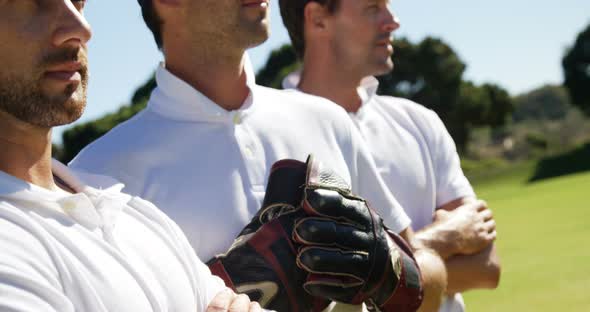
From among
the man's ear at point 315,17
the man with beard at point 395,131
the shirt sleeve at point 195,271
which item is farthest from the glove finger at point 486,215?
the shirt sleeve at point 195,271

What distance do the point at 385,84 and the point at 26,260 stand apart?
5671cm

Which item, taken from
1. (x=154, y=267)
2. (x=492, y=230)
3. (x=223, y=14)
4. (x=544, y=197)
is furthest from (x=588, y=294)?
(x=544, y=197)

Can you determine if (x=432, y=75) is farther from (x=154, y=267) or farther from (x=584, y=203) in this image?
(x=154, y=267)

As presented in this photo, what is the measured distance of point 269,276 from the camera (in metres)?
2.07

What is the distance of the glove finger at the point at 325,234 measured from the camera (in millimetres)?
2045

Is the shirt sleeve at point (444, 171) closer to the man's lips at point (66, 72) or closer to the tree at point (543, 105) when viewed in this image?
the man's lips at point (66, 72)

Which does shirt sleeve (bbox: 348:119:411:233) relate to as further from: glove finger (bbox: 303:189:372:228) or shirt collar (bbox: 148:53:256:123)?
glove finger (bbox: 303:189:372:228)

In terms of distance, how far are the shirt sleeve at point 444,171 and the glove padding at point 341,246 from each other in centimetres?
120

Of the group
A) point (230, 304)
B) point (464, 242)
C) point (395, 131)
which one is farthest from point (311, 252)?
point (395, 131)

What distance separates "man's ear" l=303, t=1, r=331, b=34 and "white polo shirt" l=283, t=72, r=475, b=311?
35 cm

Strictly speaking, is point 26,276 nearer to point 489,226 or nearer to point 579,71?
point 489,226

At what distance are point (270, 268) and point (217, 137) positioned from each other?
487mm

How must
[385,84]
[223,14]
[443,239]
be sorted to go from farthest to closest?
[385,84] → [443,239] → [223,14]

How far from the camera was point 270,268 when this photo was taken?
6.81ft
